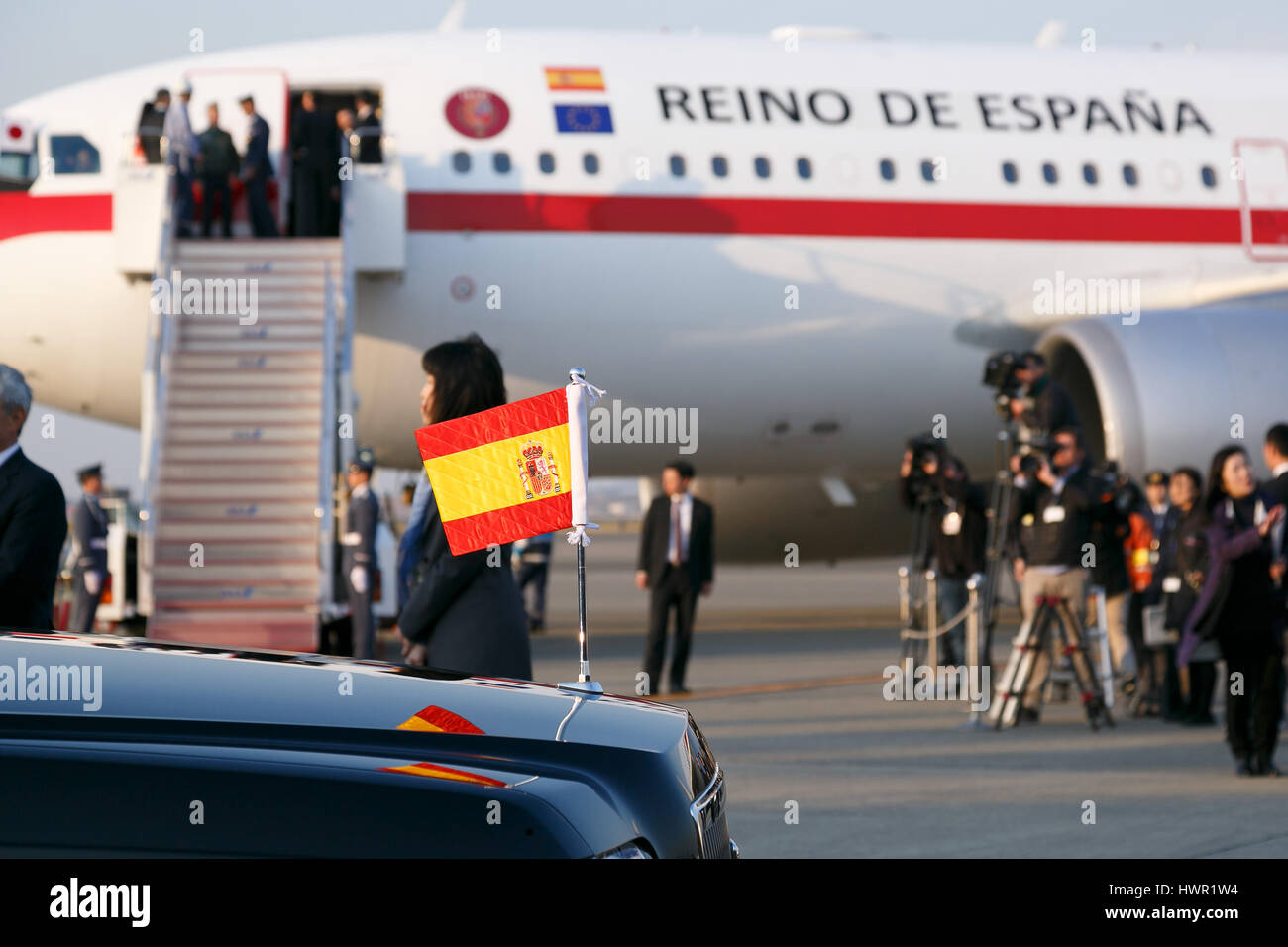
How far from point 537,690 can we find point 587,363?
10.4m

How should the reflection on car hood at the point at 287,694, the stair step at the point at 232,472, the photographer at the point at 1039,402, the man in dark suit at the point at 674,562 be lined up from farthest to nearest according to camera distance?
the stair step at the point at 232,472 < the man in dark suit at the point at 674,562 < the photographer at the point at 1039,402 < the reflection on car hood at the point at 287,694

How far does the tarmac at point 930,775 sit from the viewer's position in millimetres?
6020

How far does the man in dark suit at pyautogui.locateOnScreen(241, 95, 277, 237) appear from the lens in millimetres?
12844

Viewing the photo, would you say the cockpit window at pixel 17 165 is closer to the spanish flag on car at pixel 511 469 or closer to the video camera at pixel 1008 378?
the video camera at pixel 1008 378

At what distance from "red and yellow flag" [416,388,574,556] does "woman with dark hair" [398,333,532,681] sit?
57 cm

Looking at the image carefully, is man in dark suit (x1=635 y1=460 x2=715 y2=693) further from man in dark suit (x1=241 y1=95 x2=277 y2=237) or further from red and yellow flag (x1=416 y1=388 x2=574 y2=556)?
red and yellow flag (x1=416 y1=388 x2=574 y2=556)

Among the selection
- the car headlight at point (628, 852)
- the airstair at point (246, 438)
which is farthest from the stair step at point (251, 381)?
the car headlight at point (628, 852)

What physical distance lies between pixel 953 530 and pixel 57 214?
7321 millimetres

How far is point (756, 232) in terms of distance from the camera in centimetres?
1359

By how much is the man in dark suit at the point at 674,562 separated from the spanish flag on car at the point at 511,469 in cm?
699

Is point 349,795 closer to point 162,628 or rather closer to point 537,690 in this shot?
point 537,690

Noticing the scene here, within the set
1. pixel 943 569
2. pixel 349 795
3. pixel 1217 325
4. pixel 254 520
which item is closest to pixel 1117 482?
pixel 943 569

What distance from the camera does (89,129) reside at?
13336 millimetres

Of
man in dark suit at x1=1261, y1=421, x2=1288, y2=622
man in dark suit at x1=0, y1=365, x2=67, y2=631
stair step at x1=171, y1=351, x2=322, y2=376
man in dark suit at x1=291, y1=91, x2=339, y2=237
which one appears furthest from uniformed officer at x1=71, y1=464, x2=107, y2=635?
man in dark suit at x1=1261, y1=421, x2=1288, y2=622
